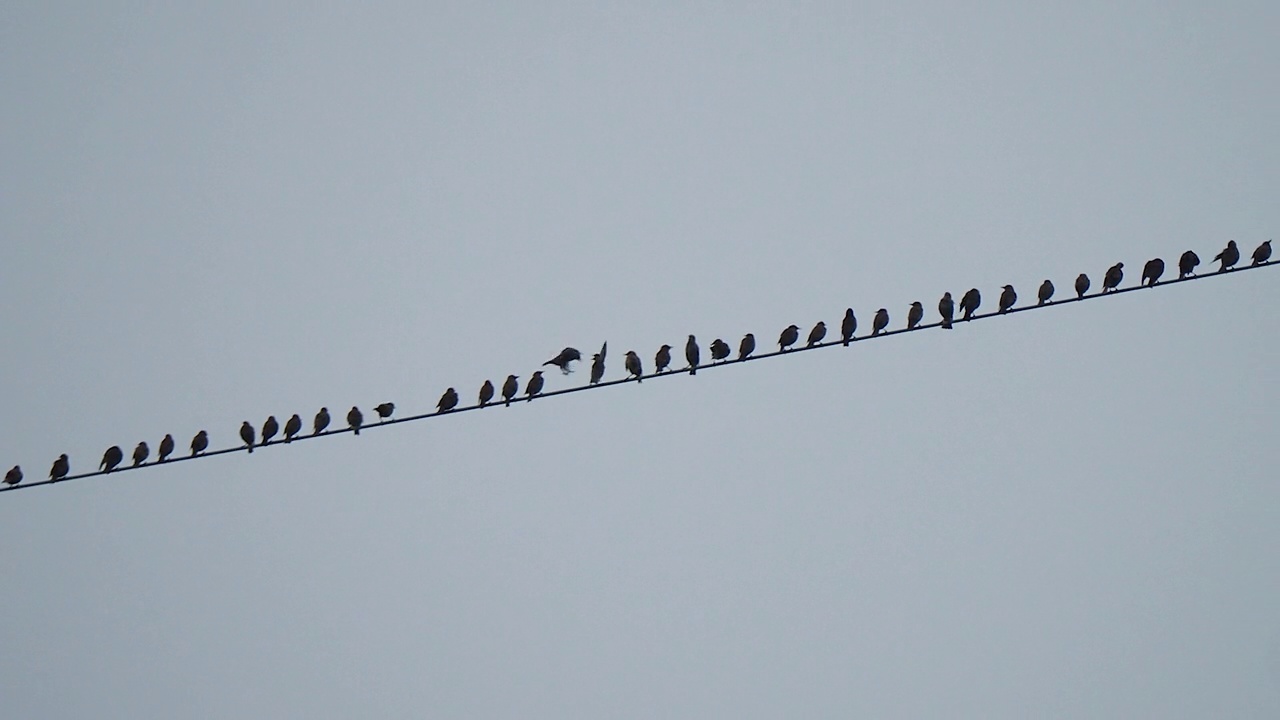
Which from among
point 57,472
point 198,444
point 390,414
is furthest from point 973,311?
point 57,472

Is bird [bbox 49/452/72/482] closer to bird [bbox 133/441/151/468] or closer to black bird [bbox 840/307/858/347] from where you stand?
bird [bbox 133/441/151/468]

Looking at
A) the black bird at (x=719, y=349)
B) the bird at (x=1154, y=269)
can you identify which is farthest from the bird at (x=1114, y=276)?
the black bird at (x=719, y=349)

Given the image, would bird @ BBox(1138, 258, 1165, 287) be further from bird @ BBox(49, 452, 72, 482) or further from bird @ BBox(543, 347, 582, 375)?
bird @ BBox(49, 452, 72, 482)

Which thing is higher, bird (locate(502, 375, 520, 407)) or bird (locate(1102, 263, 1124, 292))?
bird (locate(1102, 263, 1124, 292))

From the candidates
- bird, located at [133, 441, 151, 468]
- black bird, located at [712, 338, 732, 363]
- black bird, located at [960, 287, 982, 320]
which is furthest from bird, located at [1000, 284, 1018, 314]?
bird, located at [133, 441, 151, 468]

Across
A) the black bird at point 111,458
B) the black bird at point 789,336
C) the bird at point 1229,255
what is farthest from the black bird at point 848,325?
→ the black bird at point 111,458

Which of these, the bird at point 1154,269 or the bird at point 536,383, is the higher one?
the bird at point 1154,269

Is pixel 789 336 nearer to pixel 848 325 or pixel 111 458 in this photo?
pixel 848 325

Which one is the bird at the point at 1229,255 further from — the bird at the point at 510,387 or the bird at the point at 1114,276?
the bird at the point at 510,387

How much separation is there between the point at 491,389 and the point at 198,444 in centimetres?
479

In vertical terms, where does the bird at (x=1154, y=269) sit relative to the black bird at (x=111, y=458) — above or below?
above

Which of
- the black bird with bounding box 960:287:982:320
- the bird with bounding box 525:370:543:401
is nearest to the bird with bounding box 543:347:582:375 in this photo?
the bird with bounding box 525:370:543:401

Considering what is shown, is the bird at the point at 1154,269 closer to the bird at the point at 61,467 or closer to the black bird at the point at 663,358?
the black bird at the point at 663,358

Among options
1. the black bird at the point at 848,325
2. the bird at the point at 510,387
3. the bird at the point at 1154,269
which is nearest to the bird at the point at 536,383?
the bird at the point at 510,387
